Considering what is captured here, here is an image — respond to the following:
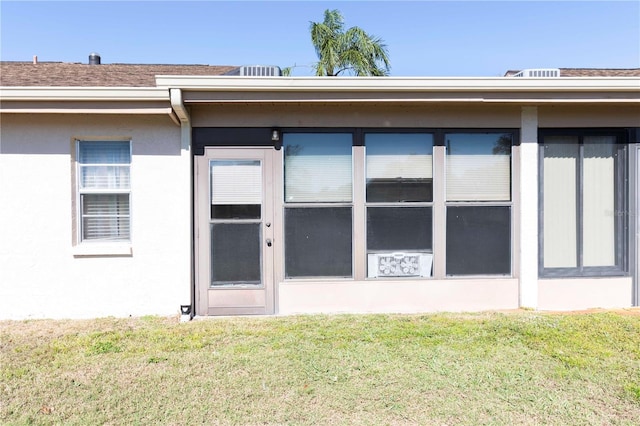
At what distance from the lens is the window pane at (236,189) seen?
15.5 feet

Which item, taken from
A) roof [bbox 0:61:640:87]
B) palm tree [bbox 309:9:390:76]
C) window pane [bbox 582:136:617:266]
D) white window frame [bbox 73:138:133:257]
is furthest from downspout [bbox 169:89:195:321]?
palm tree [bbox 309:9:390:76]

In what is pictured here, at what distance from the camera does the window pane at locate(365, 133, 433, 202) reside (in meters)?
4.82

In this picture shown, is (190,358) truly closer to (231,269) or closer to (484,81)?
(231,269)

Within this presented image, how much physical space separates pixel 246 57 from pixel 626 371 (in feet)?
33.9

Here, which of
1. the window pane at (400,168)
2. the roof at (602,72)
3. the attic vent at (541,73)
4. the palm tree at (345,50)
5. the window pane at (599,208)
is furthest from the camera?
the palm tree at (345,50)

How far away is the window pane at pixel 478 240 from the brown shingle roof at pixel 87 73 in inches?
189

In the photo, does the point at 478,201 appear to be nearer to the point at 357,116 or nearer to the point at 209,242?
the point at 357,116

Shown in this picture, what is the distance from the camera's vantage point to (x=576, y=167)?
4.93 m

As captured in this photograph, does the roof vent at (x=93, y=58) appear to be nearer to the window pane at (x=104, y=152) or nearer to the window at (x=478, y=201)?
the window pane at (x=104, y=152)

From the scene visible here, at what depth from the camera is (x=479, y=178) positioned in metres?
4.87

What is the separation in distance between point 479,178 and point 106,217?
193 inches

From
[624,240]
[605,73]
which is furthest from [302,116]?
[605,73]

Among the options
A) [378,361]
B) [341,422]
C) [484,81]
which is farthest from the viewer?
[484,81]

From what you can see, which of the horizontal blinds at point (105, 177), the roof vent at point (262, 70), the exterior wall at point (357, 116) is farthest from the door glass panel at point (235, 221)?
the roof vent at point (262, 70)
